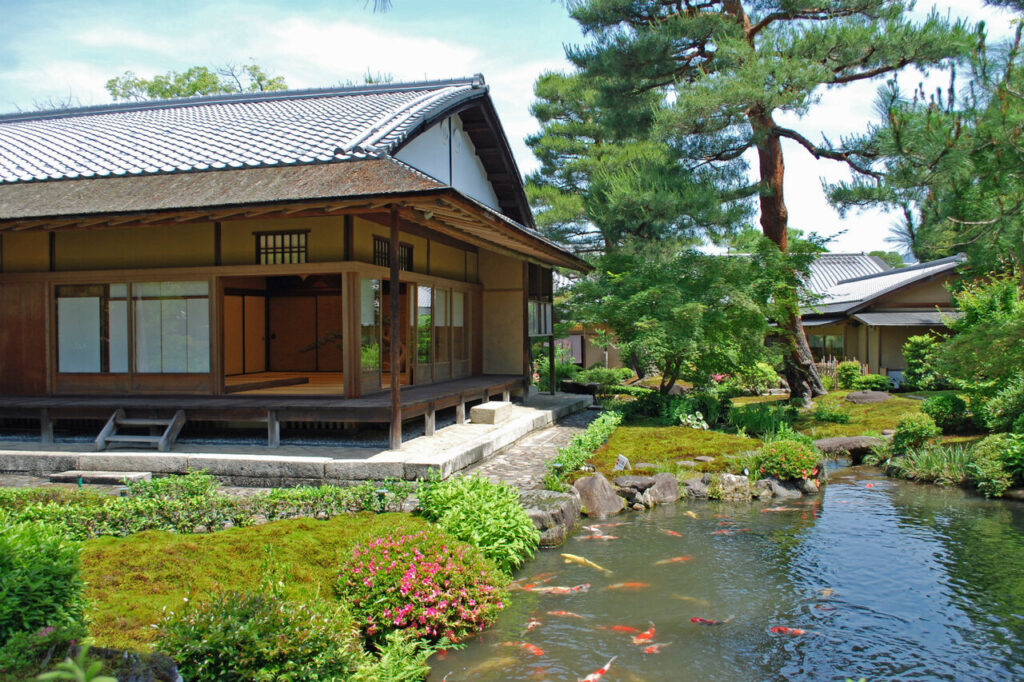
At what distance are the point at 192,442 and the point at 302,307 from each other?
6225 mm

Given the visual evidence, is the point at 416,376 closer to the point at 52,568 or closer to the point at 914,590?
the point at 914,590

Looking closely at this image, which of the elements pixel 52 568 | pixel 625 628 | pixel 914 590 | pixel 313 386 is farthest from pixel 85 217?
pixel 914 590

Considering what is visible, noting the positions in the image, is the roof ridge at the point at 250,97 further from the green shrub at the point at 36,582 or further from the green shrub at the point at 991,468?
the green shrub at the point at 36,582

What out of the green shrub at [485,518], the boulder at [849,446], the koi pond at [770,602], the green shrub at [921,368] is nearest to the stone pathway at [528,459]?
the koi pond at [770,602]

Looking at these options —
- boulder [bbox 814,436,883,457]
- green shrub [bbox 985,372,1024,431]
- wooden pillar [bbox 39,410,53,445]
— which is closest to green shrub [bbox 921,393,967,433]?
green shrub [bbox 985,372,1024,431]

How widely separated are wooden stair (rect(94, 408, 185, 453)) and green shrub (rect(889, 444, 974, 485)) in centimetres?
1225

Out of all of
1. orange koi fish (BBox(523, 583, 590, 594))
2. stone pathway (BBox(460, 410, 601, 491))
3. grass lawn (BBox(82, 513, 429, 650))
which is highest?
grass lawn (BBox(82, 513, 429, 650))

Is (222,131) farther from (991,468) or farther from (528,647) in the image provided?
(991,468)

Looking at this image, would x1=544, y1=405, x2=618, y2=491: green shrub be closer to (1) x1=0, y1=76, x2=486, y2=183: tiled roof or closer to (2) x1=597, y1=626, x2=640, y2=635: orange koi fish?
(2) x1=597, y1=626, x2=640, y2=635: orange koi fish

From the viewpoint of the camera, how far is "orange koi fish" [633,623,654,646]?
18.9 feet

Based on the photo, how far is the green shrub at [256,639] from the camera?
4.18m

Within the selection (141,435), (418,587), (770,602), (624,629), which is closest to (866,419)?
(770,602)

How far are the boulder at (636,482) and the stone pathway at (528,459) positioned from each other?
1.13 metres

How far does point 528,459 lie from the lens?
12.0 meters
